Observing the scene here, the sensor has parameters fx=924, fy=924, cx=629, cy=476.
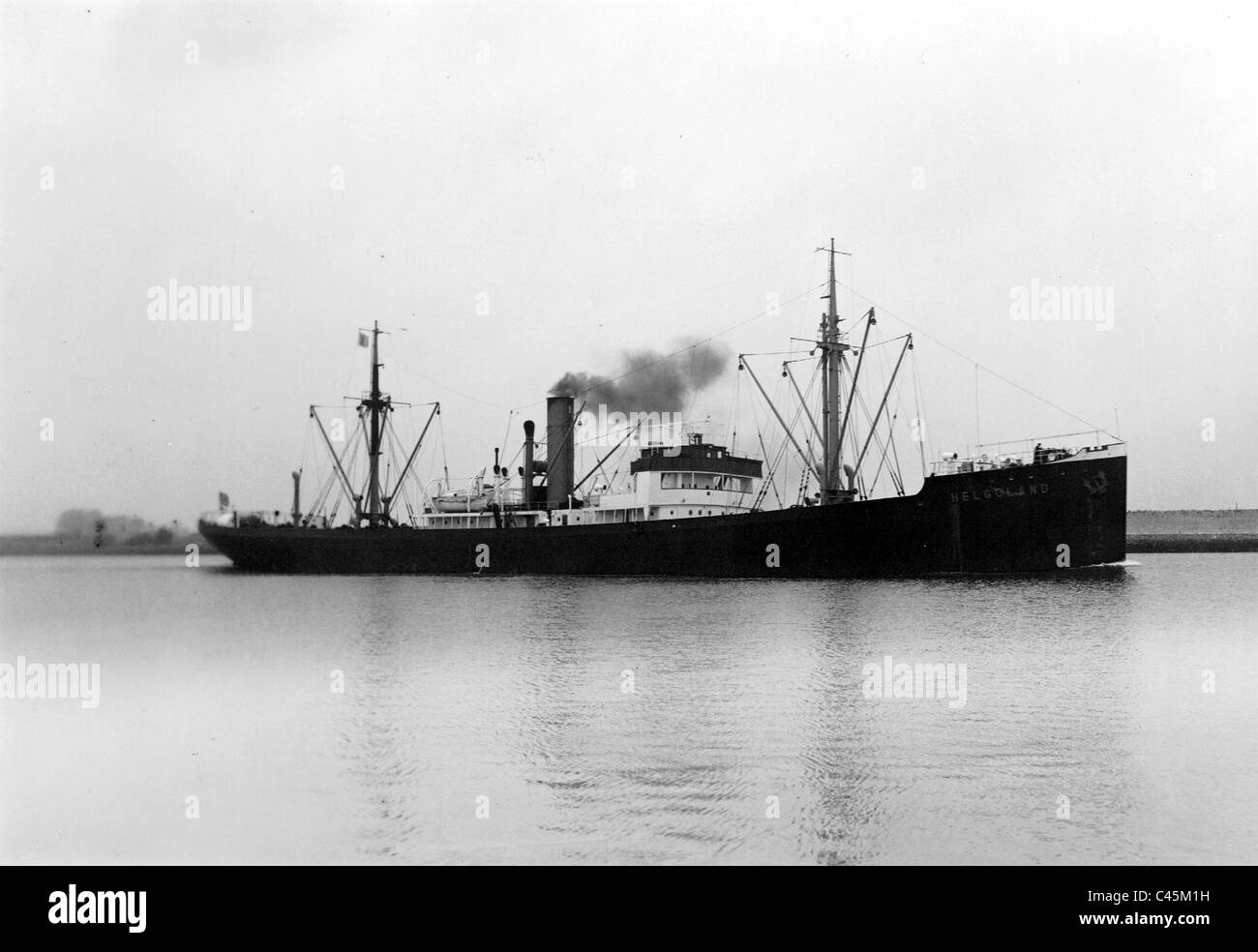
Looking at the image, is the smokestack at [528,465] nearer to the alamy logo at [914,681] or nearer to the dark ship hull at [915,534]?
the dark ship hull at [915,534]

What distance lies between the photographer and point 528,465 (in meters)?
52.0

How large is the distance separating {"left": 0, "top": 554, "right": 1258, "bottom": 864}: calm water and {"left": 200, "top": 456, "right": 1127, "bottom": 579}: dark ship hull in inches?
516

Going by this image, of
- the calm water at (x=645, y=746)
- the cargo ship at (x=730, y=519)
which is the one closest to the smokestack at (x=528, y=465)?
the cargo ship at (x=730, y=519)

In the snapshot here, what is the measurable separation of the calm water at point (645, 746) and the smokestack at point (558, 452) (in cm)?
2346

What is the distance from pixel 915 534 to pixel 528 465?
71.5 feet

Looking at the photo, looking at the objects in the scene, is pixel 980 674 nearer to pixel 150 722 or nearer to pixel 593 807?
pixel 593 807

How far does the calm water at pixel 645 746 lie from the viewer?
963cm

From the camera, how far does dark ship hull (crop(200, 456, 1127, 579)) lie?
40062 millimetres
